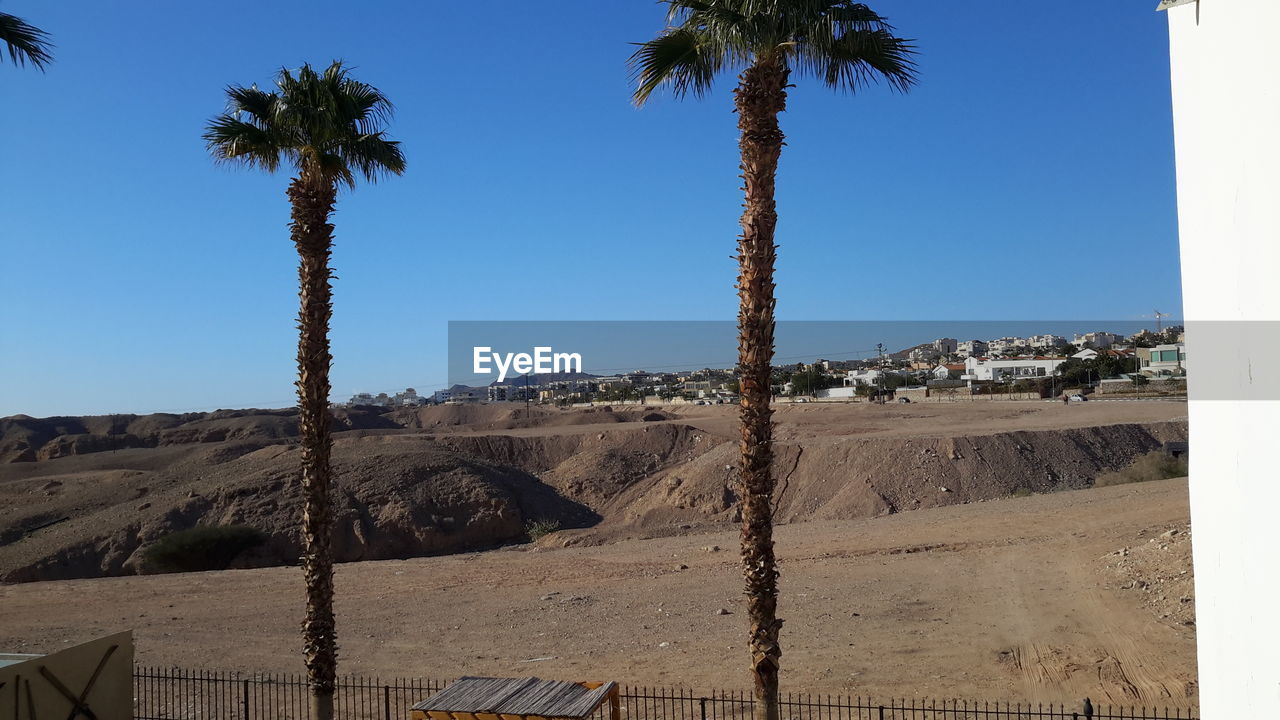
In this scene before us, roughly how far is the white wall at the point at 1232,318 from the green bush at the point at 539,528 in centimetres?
3048

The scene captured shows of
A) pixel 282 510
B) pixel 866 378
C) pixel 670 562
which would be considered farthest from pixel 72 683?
pixel 866 378

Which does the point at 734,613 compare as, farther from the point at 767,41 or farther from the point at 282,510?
the point at 282,510

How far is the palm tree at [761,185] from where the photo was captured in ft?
29.6

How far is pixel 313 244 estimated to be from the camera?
11.1m

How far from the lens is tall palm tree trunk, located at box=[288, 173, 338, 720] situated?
11.0 meters

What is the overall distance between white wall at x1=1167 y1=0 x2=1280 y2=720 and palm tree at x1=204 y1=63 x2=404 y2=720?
29.1 ft

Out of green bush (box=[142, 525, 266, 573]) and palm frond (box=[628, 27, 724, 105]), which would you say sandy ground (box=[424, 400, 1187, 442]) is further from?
palm frond (box=[628, 27, 724, 105])

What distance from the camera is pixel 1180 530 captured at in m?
20.8

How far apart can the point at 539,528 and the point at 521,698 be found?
29491 mm

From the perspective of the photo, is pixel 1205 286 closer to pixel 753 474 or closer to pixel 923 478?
pixel 753 474

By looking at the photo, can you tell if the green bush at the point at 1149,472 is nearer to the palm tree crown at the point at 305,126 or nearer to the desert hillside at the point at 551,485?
the desert hillside at the point at 551,485

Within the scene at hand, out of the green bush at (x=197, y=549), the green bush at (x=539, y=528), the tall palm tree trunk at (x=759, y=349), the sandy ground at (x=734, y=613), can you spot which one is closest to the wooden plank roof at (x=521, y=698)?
the tall palm tree trunk at (x=759, y=349)

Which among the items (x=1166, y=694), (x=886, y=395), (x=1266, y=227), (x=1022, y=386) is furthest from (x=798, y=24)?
(x=1022, y=386)

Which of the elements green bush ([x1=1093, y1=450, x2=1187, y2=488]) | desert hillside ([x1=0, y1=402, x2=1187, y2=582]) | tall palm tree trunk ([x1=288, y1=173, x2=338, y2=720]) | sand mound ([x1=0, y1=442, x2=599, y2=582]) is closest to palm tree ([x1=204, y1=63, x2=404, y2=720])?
tall palm tree trunk ([x1=288, y1=173, x2=338, y2=720])
